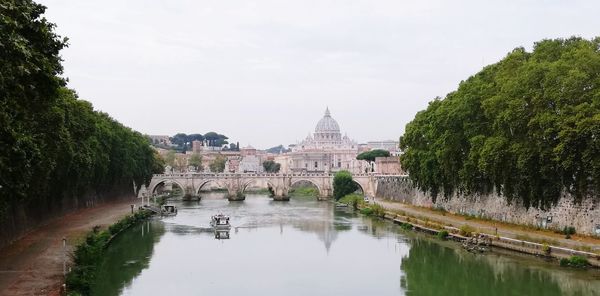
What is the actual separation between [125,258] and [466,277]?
15.8 m

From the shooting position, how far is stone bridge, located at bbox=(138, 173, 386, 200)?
3369 inches

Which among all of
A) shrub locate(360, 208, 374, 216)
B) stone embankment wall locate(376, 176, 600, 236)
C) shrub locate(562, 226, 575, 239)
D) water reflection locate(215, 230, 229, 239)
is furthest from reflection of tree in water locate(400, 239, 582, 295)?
shrub locate(360, 208, 374, 216)

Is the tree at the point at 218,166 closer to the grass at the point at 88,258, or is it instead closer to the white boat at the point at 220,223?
the white boat at the point at 220,223

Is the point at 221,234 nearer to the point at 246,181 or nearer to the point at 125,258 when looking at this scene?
the point at 125,258

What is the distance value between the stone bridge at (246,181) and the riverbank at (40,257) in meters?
42.3

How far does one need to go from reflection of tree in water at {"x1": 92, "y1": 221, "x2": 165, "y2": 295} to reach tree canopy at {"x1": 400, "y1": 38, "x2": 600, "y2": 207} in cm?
1827

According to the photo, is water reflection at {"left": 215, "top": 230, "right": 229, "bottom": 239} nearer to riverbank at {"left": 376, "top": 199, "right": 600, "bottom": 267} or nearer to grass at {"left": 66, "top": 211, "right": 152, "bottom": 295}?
grass at {"left": 66, "top": 211, "right": 152, "bottom": 295}

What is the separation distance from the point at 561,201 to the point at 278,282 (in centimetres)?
1510

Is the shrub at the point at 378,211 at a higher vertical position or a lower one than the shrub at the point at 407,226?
higher

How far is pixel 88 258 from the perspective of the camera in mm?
26125

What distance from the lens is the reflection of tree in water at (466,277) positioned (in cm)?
2417

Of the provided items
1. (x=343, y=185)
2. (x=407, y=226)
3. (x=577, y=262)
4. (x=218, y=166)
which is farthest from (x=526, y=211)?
(x=218, y=166)

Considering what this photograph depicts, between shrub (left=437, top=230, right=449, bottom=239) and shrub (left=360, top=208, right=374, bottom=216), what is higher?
shrub (left=360, top=208, right=374, bottom=216)

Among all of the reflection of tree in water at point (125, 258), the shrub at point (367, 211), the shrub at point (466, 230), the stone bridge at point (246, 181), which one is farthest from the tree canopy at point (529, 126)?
the stone bridge at point (246, 181)
